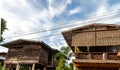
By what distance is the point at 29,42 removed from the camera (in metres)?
28.5

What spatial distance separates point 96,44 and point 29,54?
13.4 metres

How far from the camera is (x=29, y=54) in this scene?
2791 cm

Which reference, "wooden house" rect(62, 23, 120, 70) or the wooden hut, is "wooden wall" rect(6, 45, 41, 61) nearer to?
the wooden hut

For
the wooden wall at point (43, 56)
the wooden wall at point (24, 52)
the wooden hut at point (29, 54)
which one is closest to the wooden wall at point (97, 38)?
the wooden hut at point (29, 54)

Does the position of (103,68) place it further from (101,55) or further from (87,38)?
(87,38)

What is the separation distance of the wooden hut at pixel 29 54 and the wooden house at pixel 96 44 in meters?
8.74

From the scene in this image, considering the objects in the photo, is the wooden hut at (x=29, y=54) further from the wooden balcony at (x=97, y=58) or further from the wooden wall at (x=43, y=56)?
the wooden balcony at (x=97, y=58)

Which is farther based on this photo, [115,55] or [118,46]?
[118,46]

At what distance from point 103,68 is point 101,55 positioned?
2021 millimetres

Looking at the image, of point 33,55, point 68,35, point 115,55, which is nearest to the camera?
point 115,55

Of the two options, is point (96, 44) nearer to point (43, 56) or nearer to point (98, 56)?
point (98, 56)

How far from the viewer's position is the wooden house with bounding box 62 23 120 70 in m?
15.8

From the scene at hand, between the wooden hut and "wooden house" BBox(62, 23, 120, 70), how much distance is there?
874cm

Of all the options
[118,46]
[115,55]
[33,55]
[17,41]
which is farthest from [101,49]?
[17,41]
